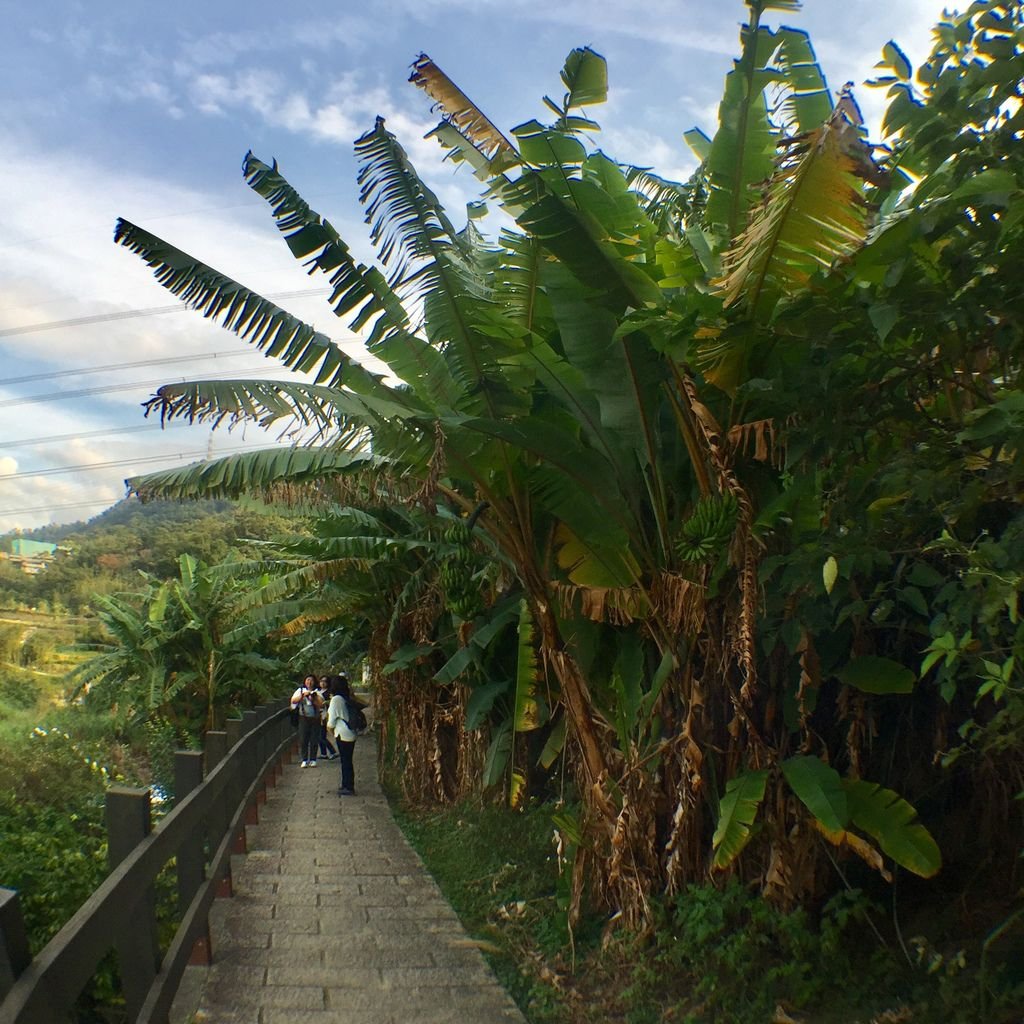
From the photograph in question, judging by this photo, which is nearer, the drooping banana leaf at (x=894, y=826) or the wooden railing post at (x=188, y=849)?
the drooping banana leaf at (x=894, y=826)

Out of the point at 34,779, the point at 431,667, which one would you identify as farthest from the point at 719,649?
the point at 34,779

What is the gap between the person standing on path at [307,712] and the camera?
58.8 feet

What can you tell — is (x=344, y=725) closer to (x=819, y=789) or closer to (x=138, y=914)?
(x=819, y=789)

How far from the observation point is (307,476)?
260 inches

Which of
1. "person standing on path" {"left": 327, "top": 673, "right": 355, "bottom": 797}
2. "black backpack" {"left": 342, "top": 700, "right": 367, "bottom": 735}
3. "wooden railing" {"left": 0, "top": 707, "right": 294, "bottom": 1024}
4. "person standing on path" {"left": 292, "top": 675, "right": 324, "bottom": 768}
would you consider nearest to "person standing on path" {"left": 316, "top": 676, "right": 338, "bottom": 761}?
"person standing on path" {"left": 292, "top": 675, "right": 324, "bottom": 768}

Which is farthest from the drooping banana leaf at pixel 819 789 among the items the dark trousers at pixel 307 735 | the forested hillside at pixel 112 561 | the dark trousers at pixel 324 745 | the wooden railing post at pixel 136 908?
the forested hillside at pixel 112 561

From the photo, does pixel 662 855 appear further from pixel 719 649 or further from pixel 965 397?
pixel 965 397

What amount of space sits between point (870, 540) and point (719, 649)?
5.01 ft

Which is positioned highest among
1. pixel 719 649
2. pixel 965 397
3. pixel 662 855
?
pixel 965 397

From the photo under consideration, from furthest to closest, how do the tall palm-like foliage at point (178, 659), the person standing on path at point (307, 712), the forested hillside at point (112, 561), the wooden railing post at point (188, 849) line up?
1. the forested hillside at point (112, 561)
2. the tall palm-like foliage at point (178, 659)
3. the person standing on path at point (307, 712)
4. the wooden railing post at point (188, 849)

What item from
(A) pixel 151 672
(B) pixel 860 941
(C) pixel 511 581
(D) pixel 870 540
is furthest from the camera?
(A) pixel 151 672

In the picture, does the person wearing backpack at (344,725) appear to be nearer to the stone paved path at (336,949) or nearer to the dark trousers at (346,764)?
the dark trousers at (346,764)

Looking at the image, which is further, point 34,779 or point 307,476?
point 34,779

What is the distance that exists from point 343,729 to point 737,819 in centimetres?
952
